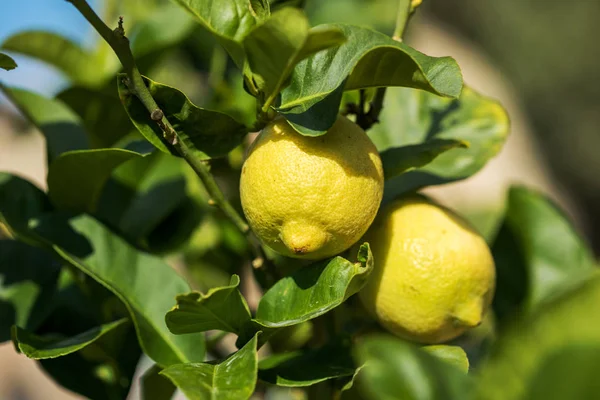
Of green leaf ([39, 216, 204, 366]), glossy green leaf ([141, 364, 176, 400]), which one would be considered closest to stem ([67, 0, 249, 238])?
green leaf ([39, 216, 204, 366])

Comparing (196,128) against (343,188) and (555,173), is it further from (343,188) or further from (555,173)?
(555,173)

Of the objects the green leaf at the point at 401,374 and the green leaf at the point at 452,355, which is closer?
the green leaf at the point at 401,374

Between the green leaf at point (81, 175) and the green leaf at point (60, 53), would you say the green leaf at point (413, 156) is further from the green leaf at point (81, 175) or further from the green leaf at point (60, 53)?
the green leaf at point (60, 53)

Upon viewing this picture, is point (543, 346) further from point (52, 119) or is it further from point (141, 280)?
point (52, 119)

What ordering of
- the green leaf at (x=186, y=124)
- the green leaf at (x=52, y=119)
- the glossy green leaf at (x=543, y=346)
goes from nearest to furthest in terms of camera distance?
the glossy green leaf at (x=543, y=346), the green leaf at (x=186, y=124), the green leaf at (x=52, y=119)

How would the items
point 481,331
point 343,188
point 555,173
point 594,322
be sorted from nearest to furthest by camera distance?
point 594,322 < point 343,188 < point 481,331 < point 555,173

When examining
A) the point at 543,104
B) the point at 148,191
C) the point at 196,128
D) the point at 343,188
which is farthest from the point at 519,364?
the point at 543,104

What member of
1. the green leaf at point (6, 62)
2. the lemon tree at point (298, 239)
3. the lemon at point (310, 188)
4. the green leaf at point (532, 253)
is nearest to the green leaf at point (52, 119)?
the lemon tree at point (298, 239)
